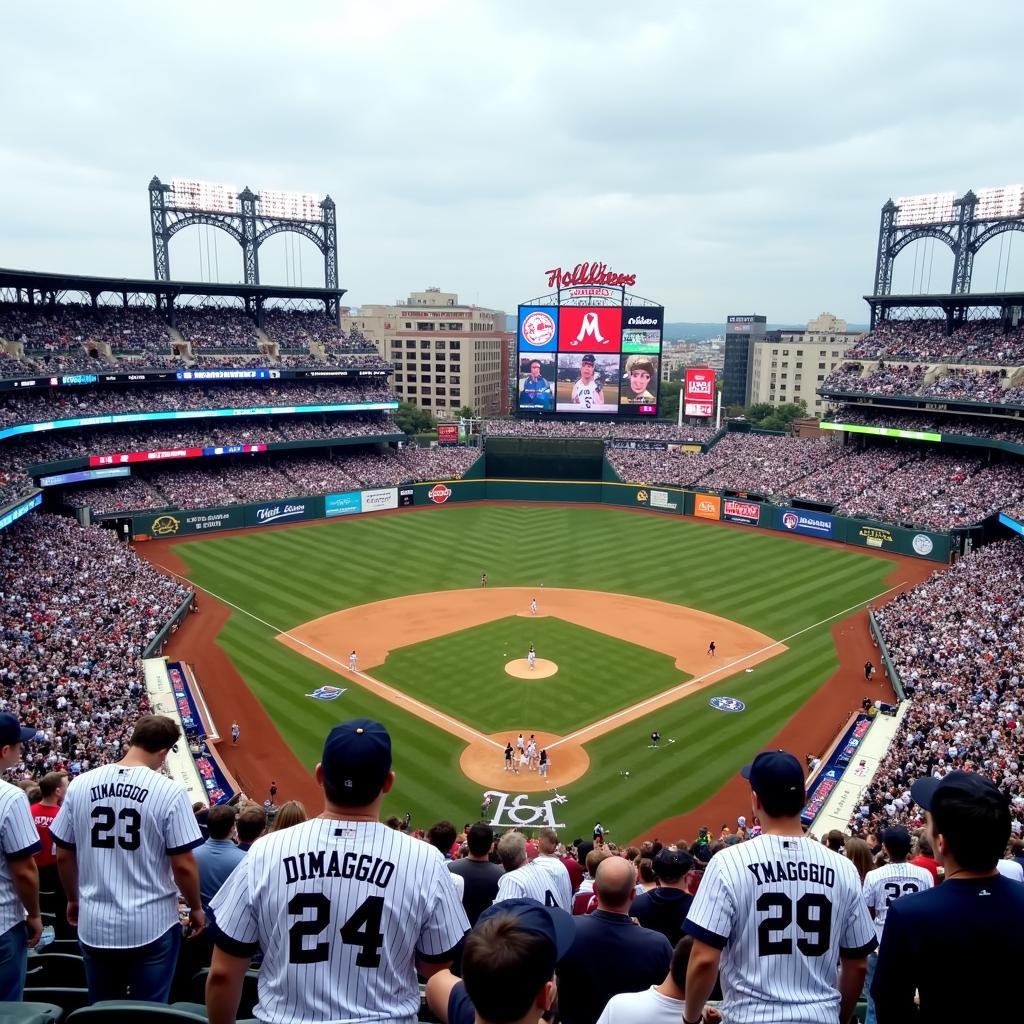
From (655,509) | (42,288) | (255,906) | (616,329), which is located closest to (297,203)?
(42,288)

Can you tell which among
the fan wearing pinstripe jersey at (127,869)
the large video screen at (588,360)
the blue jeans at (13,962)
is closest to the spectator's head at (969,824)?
the fan wearing pinstripe jersey at (127,869)

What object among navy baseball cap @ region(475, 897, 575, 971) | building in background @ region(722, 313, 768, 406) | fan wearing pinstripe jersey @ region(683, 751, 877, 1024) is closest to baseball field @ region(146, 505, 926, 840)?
fan wearing pinstripe jersey @ region(683, 751, 877, 1024)

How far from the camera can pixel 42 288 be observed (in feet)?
183

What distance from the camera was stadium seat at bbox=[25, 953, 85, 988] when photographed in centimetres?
607

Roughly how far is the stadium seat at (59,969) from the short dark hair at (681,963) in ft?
13.9

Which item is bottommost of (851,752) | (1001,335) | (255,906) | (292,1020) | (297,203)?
(851,752)

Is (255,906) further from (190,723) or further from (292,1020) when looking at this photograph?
(190,723)

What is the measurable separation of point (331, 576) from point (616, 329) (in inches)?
1323

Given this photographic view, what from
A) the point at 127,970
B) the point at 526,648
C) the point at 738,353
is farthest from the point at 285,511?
the point at 738,353

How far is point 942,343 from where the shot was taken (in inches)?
2352

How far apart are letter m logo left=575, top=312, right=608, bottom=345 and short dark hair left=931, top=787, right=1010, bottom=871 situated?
64.4 metres

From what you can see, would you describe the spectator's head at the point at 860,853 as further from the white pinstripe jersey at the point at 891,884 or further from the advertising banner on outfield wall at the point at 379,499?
the advertising banner on outfield wall at the point at 379,499

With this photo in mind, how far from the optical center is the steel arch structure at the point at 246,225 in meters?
63.8

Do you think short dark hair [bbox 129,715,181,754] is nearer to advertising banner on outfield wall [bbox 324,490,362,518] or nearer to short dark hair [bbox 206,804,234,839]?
short dark hair [bbox 206,804,234,839]
